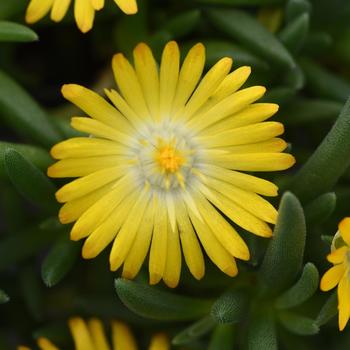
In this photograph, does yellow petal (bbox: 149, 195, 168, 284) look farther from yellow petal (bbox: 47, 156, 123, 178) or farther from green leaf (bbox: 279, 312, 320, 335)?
green leaf (bbox: 279, 312, 320, 335)

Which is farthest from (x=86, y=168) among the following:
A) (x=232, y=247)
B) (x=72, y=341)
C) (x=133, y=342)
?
(x=72, y=341)

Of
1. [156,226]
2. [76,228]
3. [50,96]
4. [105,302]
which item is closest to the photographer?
[76,228]

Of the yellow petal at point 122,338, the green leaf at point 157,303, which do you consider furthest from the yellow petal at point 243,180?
the yellow petal at point 122,338

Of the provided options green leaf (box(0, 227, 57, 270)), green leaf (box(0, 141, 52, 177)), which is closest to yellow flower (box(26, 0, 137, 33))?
green leaf (box(0, 141, 52, 177))

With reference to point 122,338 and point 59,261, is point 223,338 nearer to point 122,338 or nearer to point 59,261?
→ point 122,338

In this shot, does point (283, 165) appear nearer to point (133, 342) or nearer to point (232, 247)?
point (232, 247)

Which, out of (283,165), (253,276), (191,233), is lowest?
(253,276)
